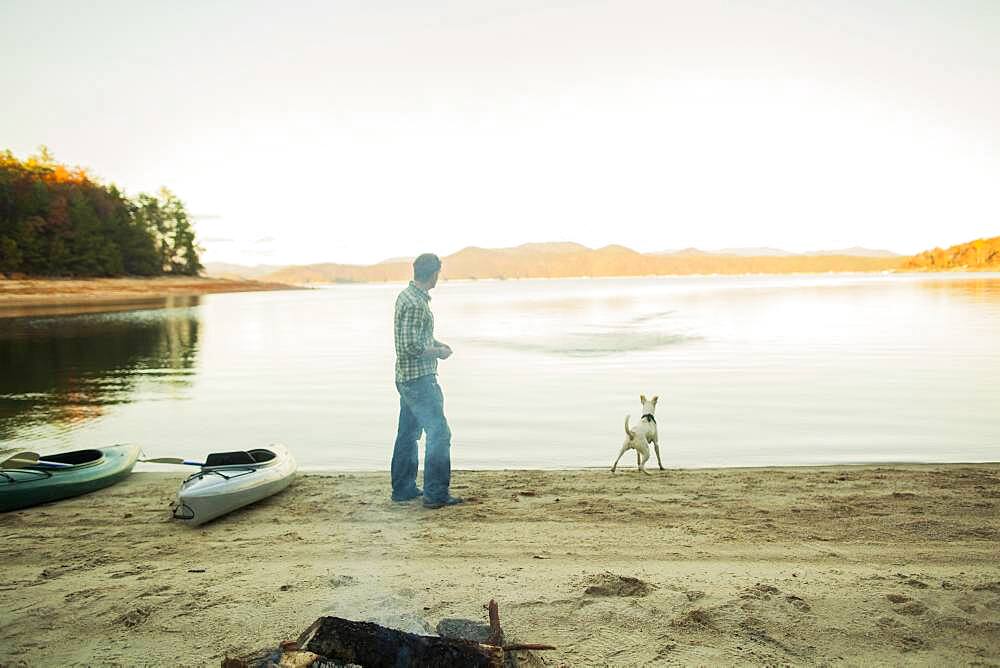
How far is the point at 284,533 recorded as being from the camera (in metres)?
6.03

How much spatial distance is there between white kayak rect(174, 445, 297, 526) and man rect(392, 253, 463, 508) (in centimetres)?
174

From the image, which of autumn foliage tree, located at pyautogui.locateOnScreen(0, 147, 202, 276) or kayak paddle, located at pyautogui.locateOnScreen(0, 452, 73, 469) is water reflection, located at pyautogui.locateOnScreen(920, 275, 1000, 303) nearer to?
kayak paddle, located at pyautogui.locateOnScreen(0, 452, 73, 469)

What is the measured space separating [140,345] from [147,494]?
2411cm

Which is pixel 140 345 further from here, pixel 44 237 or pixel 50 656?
pixel 44 237

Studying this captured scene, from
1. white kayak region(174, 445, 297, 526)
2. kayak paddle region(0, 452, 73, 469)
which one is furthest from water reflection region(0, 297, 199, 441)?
white kayak region(174, 445, 297, 526)

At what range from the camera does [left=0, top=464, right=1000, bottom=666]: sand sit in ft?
13.1

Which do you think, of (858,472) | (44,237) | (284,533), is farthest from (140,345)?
(44,237)

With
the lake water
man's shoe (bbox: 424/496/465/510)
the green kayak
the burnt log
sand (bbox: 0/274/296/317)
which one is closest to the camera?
the burnt log

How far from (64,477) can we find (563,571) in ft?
19.6

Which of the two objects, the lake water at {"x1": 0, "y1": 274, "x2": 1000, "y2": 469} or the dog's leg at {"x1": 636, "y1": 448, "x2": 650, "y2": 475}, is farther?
the lake water at {"x1": 0, "y1": 274, "x2": 1000, "y2": 469}

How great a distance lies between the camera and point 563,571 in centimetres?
498

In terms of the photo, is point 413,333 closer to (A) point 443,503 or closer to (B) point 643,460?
(A) point 443,503

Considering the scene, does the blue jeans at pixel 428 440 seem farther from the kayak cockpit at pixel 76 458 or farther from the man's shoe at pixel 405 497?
the kayak cockpit at pixel 76 458

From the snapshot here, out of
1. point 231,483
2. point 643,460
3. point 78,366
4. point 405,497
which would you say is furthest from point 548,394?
point 78,366
